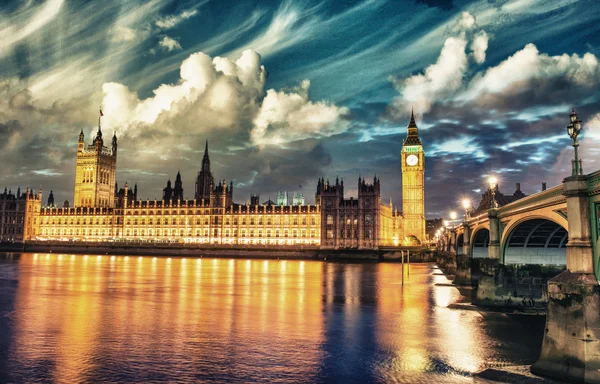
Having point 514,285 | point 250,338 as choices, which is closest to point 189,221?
point 514,285

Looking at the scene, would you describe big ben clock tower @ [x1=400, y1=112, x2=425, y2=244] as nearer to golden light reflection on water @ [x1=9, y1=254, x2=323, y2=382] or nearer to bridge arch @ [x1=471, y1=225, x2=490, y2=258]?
bridge arch @ [x1=471, y1=225, x2=490, y2=258]

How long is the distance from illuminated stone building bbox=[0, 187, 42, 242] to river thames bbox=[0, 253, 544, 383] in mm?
159476

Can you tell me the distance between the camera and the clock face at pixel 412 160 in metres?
174

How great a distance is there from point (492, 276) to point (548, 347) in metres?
19.5

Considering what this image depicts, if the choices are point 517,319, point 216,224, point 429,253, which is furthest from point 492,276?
point 216,224

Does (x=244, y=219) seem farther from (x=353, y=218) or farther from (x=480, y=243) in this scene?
(x=480, y=243)

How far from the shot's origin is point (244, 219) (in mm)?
165375

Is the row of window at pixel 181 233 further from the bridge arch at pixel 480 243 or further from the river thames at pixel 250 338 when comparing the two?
the river thames at pixel 250 338

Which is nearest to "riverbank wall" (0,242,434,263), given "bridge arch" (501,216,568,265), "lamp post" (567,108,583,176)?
"bridge arch" (501,216,568,265)

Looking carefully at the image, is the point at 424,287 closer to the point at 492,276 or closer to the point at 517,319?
the point at 492,276

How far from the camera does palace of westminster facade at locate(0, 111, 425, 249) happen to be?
499 ft

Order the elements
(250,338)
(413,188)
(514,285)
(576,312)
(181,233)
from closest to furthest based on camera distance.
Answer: (576,312), (250,338), (514,285), (413,188), (181,233)

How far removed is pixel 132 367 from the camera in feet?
70.7

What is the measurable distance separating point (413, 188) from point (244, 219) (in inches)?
2259
